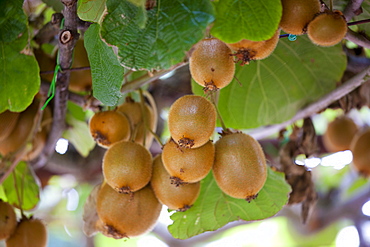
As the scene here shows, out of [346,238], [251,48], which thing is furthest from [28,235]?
[346,238]

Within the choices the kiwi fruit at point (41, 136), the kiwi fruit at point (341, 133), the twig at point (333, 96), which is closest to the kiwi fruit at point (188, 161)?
the twig at point (333, 96)

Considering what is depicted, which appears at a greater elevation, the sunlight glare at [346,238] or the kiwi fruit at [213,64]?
the kiwi fruit at [213,64]

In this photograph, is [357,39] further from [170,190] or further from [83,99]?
[83,99]

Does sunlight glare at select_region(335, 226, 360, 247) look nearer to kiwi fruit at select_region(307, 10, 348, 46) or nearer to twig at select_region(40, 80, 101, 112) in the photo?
twig at select_region(40, 80, 101, 112)

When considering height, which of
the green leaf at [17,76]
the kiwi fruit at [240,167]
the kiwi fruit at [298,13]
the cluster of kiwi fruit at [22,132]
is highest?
the kiwi fruit at [298,13]

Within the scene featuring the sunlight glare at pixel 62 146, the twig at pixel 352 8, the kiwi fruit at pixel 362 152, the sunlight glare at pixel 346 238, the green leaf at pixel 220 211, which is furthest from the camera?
the sunlight glare at pixel 346 238

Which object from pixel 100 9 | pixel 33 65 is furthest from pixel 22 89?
pixel 100 9

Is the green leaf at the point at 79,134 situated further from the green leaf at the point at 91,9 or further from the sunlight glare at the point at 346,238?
the sunlight glare at the point at 346,238
